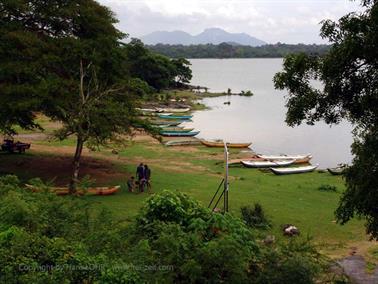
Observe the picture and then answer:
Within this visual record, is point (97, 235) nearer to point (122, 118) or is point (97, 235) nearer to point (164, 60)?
point (122, 118)

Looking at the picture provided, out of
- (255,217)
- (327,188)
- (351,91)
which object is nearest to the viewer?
(351,91)

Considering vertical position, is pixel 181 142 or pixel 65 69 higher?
pixel 65 69

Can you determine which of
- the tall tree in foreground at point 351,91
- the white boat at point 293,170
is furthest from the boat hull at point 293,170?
the tall tree in foreground at point 351,91

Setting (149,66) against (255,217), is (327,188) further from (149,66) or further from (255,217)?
(149,66)

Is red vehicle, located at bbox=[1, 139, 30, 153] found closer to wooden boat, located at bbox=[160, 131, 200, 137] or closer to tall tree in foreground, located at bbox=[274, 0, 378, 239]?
wooden boat, located at bbox=[160, 131, 200, 137]

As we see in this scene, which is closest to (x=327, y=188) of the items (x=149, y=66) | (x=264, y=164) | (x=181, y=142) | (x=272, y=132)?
(x=264, y=164)

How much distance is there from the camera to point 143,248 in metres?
8.21

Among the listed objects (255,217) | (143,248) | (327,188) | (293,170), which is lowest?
(293,170)

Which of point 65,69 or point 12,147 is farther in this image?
point 12,147

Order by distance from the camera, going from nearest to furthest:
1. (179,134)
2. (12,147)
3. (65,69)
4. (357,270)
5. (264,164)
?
(357,270), (65,69), (12,147), (264,164), (179,134)

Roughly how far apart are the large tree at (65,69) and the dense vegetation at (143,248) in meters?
9.43

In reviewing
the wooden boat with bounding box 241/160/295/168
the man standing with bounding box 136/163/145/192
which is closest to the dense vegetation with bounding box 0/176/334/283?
the man standing with bounding box 136/163/145/192

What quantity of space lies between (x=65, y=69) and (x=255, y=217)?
40.6 feet

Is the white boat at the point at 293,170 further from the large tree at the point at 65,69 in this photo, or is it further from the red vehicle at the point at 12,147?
the red vehicle at the point at 12,147
